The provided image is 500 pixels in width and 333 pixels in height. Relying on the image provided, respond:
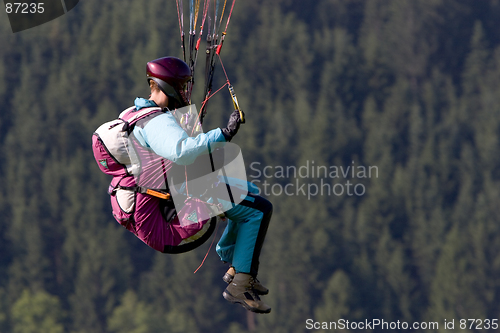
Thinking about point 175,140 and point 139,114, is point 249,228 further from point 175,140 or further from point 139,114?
point 139,114

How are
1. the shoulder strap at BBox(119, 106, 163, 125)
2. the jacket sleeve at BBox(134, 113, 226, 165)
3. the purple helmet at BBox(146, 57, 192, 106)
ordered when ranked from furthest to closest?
the purple helmet at BBox(146, 57, 192, 106) → the shoulder strap at BBox(119, 106, 163, 125) → the jacket sleeve at BBox(134, 113, 226, 165)

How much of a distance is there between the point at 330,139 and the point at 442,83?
812 inches

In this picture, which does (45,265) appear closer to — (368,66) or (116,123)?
(368,66)

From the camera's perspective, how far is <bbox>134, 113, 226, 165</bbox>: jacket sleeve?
578 centimetres

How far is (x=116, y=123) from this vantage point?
244 inches

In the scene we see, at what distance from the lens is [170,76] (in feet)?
20.6

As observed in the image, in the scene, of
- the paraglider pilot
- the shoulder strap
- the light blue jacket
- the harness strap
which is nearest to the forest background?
the paraglider pilot

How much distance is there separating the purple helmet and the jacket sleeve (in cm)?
42

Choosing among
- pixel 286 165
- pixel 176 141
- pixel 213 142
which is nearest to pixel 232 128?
pixel 213 142

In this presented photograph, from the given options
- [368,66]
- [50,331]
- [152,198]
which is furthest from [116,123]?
[368,66]

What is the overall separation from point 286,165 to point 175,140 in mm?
72566

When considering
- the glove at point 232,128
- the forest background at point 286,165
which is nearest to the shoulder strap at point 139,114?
the glove at point 232,128

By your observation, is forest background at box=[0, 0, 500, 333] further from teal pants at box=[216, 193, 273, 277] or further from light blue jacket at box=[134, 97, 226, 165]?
light blue jacket at box=[134, 97, 226, 165]

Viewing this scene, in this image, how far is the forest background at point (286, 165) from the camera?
6938 centimetres
